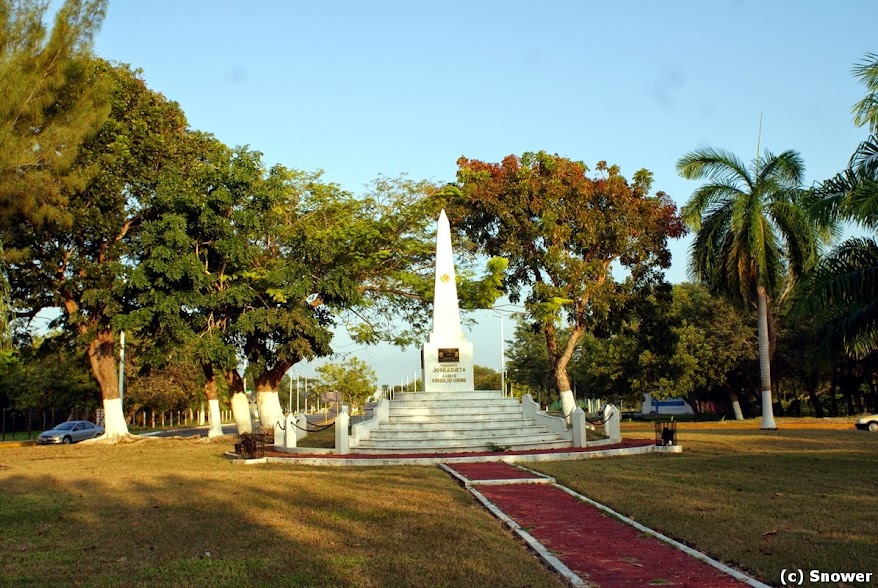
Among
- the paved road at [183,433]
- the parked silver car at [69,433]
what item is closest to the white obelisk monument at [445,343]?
the paved road at [183,433]

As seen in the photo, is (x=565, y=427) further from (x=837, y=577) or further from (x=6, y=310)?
(x=837, y=577)

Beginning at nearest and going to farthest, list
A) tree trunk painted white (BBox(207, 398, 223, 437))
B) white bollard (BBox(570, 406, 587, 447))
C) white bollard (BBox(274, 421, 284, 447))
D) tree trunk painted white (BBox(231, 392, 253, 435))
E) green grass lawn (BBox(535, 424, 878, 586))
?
green grass lawn (BBox(535, 424, 878, 586)), white bollard (BBox(570, 406, 587, 447)), white bollard (BBox(274, 421, 284, 447)), tree trunk painted white (BBox(231, 392, 253, 435)), tree trunk painted white (BBox(207, 398, 223, 437))

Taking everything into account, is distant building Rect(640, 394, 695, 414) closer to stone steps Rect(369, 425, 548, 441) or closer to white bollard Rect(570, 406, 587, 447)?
white bollard Rect(570, 406, 587, 447)

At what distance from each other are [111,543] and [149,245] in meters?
21.5

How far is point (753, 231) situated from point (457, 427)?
13.7m

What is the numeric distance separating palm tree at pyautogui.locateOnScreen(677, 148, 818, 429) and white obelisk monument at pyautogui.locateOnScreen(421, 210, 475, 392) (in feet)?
32.6

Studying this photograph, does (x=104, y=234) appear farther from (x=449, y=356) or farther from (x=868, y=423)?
A: (x=868, y=423)

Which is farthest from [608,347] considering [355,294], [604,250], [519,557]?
[519,557]

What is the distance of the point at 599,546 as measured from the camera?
8781 mm

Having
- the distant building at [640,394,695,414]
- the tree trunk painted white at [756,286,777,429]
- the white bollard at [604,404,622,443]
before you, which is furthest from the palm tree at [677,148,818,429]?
the distant building at [640,394,695,414]

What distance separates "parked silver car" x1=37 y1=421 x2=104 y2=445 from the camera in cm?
3792

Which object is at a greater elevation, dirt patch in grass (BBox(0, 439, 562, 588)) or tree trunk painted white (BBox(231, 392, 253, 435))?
tree trunk painted white (BBox(231, 392, 253, 435))

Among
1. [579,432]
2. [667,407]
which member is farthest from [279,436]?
[667,407]

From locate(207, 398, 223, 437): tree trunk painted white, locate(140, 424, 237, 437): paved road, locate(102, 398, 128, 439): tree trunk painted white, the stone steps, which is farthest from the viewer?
locate(140, 424, 237, 437): paved road
